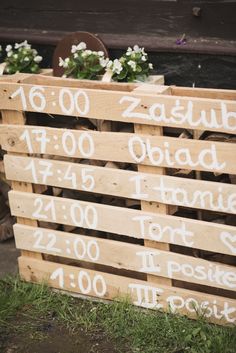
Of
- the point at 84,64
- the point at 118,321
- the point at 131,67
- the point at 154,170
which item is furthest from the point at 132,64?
the point at 118,321

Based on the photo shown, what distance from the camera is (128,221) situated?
140 inches

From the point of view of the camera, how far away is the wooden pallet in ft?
10.7

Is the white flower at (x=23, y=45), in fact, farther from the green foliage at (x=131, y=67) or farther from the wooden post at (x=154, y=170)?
the wooden post at (x=154, y=170)

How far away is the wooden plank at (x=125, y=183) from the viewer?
3238 millimetres

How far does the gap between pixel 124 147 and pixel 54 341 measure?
4.04ft

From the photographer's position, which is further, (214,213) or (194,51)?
(194,51)

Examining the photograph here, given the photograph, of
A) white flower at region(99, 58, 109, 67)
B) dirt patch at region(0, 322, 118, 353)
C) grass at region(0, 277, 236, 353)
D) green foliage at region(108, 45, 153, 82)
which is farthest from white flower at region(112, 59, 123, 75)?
dirt patch at region(0, 322, 118, 353)

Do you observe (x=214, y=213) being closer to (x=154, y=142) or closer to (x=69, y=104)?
(x=154, y=142)

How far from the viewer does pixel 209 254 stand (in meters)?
3.71

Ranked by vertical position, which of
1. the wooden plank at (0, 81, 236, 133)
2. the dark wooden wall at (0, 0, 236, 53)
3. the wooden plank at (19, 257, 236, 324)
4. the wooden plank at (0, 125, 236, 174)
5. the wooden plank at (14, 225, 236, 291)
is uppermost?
the dark wooden wall at (0, 0, 236, 53)

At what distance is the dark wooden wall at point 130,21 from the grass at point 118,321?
1.79 meters

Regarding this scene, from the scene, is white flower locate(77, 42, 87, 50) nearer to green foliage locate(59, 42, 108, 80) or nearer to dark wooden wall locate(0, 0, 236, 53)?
green foliage locate(59, 42, 108, 80)

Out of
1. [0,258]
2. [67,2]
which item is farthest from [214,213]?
[67,2]

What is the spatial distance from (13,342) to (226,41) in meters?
2.36
